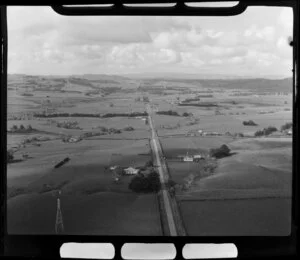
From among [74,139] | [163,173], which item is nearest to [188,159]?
[163,173]

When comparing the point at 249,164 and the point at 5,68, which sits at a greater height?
the point at 5,68

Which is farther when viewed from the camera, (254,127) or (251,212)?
(254,127)

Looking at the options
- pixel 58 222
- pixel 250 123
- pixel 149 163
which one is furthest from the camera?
pixel 250 123

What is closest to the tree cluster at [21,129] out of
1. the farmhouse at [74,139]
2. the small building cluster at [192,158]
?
the farmhouse at [74,139]

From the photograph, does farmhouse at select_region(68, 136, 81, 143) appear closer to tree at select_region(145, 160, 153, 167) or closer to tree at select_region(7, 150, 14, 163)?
tree at select_region(7, 150, 14, 163)

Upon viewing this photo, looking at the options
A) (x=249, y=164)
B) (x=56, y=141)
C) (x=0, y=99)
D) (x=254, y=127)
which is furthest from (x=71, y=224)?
(x=254, y=127)

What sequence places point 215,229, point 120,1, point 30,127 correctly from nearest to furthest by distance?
point 120,1 → point 215,229 → point 30,127

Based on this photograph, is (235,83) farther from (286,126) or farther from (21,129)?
(21,129)

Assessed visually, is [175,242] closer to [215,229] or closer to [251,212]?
[215,229]

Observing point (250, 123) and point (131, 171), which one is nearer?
point (131, 171)

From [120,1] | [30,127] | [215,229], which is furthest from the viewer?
[30,127]

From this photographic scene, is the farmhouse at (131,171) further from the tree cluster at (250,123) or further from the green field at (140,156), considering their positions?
the tree cluster at (250,123)
